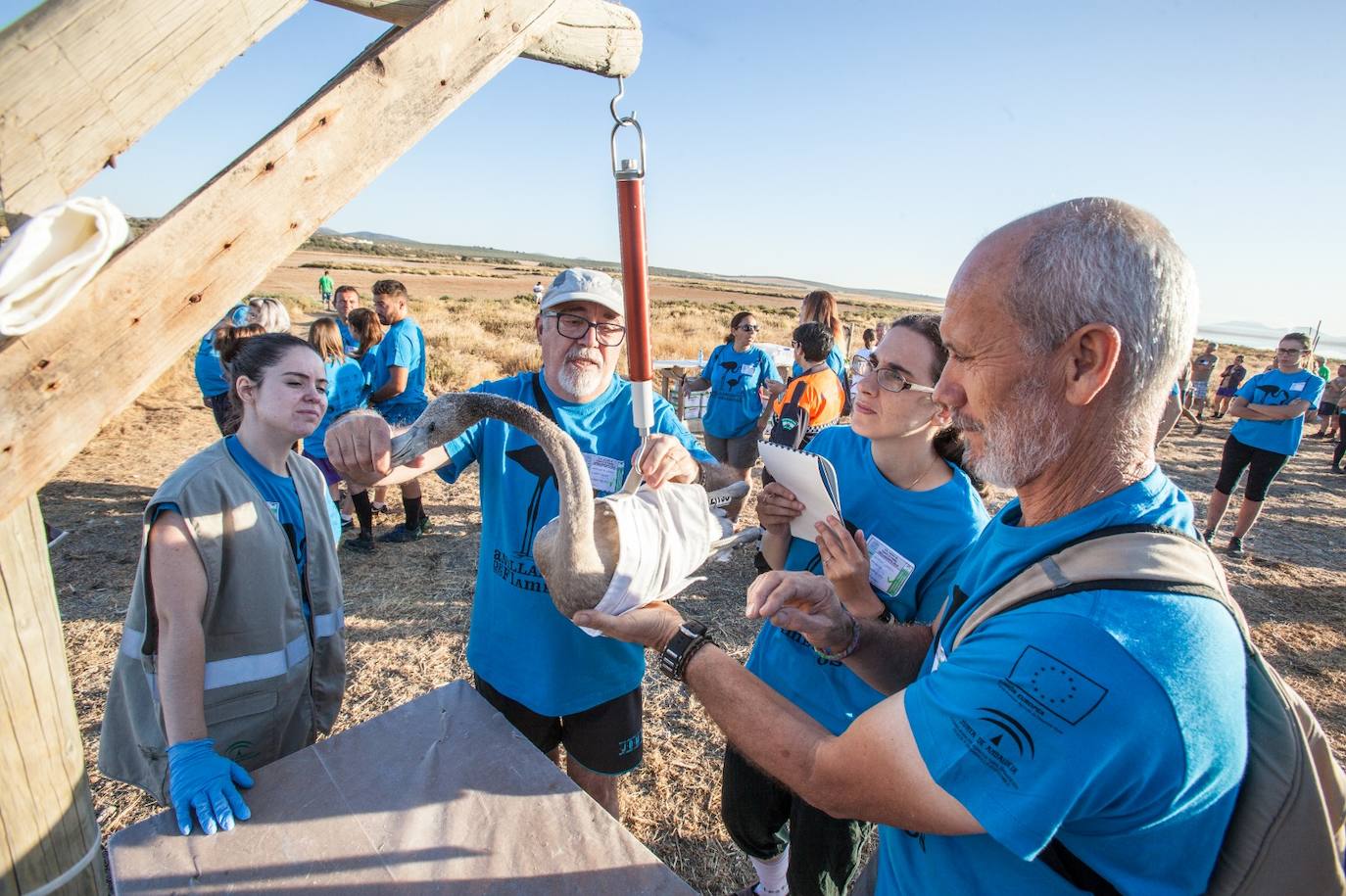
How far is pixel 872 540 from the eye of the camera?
2582mm

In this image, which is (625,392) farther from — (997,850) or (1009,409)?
(997,850)

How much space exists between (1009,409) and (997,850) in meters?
0.96

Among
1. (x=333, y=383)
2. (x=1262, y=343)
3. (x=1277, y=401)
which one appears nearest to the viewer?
(x=333, y=383)

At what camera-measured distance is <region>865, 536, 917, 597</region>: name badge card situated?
2.45 meters

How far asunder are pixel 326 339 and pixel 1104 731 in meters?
7.37

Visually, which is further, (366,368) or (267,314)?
(366,368)

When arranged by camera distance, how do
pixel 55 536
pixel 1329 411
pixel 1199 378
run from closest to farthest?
pixel 55 536 → pixel 1329 411 → pixel 1199 378

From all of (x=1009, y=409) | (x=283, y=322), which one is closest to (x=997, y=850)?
(x=1009, y=409)

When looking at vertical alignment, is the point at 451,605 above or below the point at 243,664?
below

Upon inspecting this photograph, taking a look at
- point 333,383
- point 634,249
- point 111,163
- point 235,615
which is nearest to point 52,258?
point 111,163

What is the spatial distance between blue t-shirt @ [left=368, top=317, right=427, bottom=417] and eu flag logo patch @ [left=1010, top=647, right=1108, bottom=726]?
22.9ft

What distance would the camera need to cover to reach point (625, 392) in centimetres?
306

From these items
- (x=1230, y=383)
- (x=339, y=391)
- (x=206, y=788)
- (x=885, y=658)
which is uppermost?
(x=339, y=391)

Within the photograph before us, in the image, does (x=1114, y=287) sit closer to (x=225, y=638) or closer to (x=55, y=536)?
(x=225, y=638)
